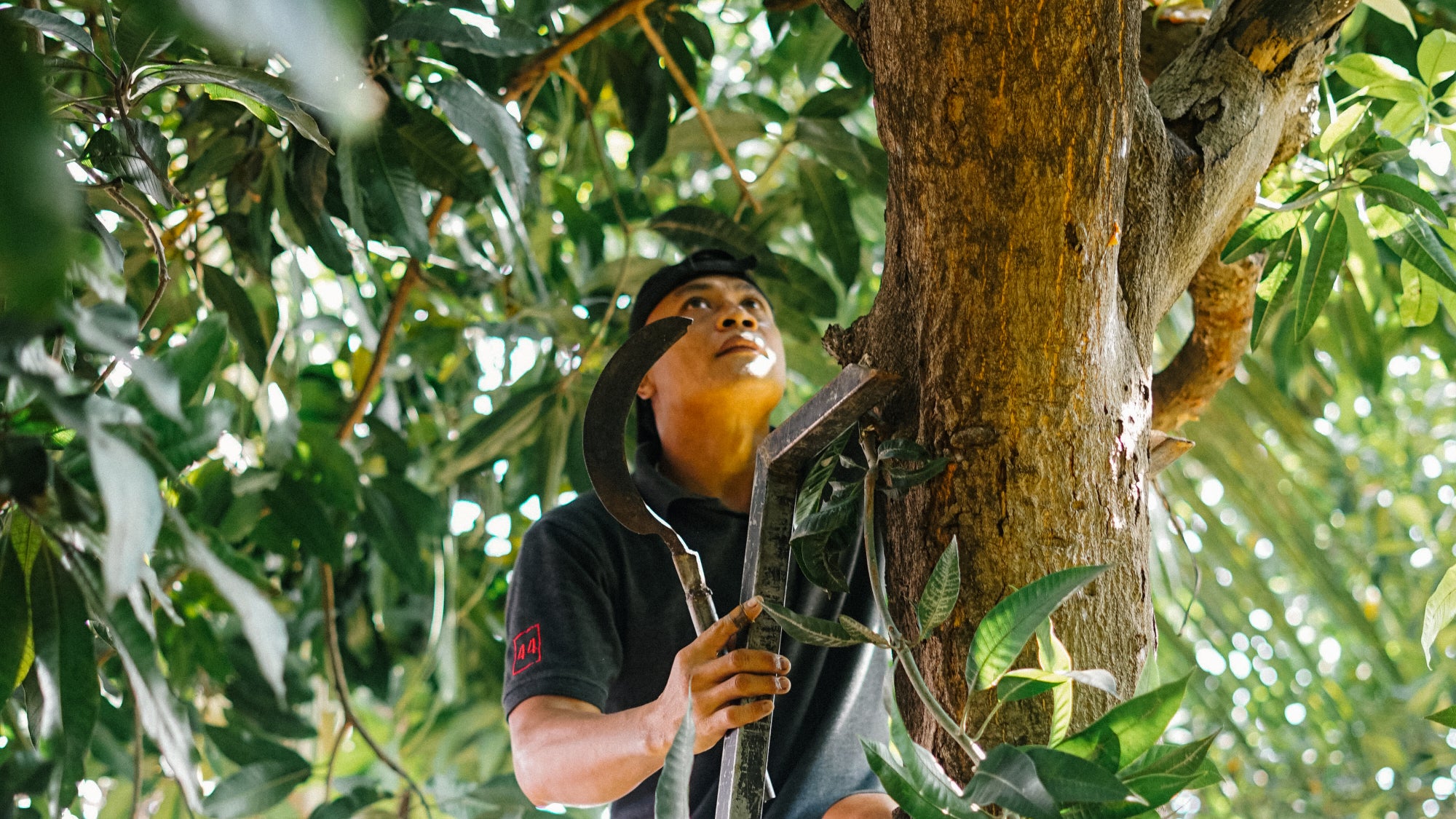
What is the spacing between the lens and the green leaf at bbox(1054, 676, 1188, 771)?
0.72 metres

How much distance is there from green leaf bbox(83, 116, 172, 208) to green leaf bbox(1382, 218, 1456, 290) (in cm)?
117

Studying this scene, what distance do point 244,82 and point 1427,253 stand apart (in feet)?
3.51


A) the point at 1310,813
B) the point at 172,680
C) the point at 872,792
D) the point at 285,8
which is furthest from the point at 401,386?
the point at 1310,813

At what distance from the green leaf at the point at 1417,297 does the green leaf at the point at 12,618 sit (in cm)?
129

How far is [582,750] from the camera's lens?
1.11 m

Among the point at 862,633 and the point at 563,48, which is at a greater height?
the point at 563,48

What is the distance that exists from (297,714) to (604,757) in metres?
1.41

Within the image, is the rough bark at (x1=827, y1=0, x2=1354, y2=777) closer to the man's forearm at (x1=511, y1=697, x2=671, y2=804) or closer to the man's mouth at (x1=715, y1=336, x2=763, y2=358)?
the man's forearm at (x1=511, y1=697, x2=671, y2=804)

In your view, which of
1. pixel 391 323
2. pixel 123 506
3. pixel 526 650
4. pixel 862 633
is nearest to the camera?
pixel 123 506

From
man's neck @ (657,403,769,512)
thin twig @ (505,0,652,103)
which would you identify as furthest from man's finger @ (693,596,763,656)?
thin twig @ (505,0,652,103)

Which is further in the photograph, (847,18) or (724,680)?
(847,18)

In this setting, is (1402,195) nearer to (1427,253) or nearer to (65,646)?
(1427,253)

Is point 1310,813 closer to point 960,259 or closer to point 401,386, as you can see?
point 401,386

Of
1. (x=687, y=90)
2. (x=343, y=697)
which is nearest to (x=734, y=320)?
(x=687, y=90)
